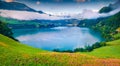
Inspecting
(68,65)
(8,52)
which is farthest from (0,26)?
(68,65)

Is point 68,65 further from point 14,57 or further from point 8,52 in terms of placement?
point 8,52

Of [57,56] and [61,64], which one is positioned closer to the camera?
[61,64]

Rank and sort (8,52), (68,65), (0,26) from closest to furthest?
(68,65) < (8,52) < (0,26)

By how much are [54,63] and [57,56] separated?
2365mm

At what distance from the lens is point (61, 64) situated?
98.8 ft

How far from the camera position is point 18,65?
98.1ft

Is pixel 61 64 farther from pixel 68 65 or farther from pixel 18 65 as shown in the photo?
pixel 18 65

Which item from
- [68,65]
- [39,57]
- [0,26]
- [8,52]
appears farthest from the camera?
[0,26]

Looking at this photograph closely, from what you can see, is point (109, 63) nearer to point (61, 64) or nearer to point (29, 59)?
point (61, 64)

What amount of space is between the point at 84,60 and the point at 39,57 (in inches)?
177

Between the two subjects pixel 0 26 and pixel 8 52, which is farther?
pixel 0 26

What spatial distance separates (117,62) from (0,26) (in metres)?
71.5

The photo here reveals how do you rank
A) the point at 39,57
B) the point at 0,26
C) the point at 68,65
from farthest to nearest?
the point at 0,26
the point at 39,57
the point at 68,65

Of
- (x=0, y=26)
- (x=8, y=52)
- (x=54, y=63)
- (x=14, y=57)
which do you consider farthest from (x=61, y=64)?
(x=0, y=26)
